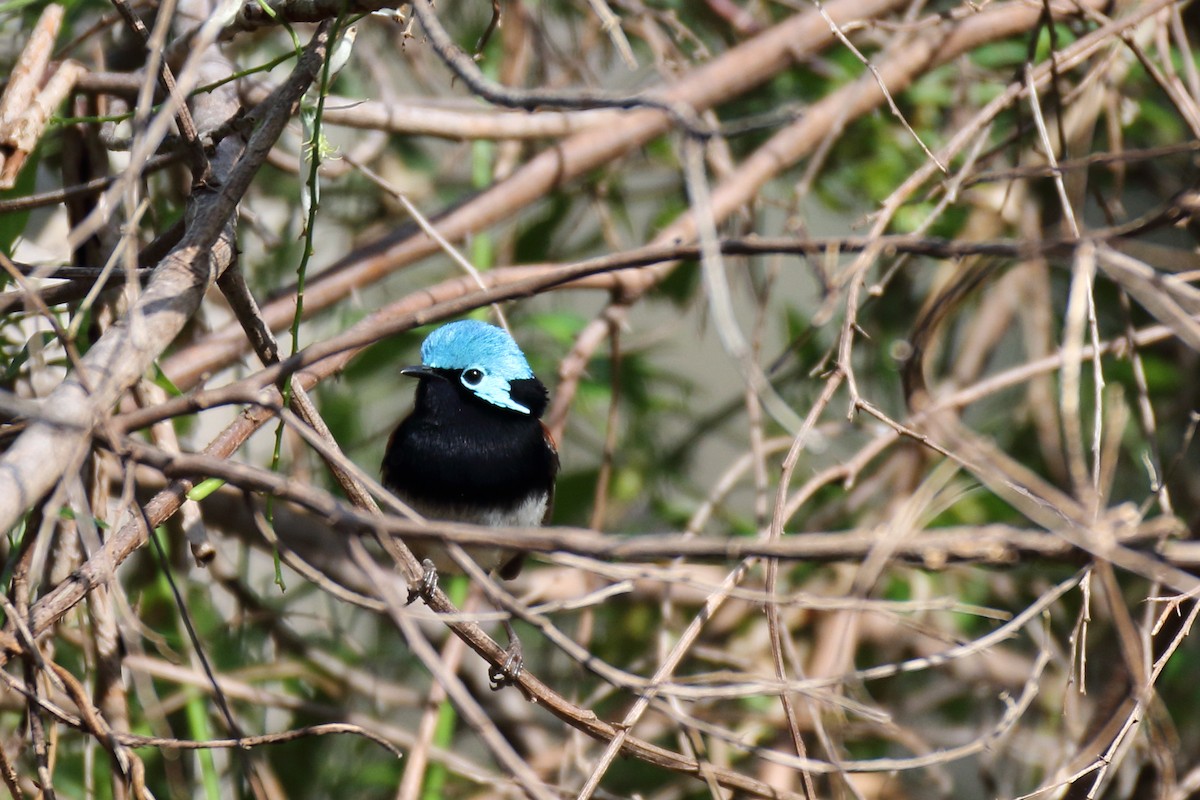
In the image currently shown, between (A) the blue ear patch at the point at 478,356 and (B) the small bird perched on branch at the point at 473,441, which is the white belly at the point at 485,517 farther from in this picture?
(A) the blue ear patch at the point at 478,356

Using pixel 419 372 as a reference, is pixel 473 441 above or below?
below

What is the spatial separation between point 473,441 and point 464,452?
0.20 ft

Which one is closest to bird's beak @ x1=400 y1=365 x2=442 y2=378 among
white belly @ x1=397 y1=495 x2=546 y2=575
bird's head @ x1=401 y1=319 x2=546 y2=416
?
bird's head @ x1=401 y1=319 x2=546 y2=416

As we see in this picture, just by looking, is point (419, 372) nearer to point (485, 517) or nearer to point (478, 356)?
point (478, 356)

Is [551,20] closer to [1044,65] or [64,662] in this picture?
[1044,65]

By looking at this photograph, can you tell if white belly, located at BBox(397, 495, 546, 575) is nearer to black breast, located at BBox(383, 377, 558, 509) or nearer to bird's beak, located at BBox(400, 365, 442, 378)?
black breast, located at BBox(383, 377, 558, 509)

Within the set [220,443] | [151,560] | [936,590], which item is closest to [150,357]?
[220,443]

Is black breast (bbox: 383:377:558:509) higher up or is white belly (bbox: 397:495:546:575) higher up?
black breast (bbox: 383:377:558:509)

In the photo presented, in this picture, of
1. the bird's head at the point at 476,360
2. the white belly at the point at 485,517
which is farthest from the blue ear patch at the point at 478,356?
the white belly at the point at 485,517

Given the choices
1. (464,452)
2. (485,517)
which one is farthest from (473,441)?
(485,517)

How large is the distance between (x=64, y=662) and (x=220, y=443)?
1209 mm

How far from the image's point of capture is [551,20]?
500cm

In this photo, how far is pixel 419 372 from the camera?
12.3 ft

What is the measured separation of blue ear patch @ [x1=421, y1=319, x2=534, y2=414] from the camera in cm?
382
